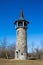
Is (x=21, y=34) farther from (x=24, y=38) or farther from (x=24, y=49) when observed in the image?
(x=24, y=49)

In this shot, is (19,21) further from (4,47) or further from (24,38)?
(4,47)

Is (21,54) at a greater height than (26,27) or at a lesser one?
lesser

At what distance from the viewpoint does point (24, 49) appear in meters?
27.8

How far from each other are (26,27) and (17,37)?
320 cm

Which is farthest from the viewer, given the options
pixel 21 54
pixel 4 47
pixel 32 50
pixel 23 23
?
pixel 32 50

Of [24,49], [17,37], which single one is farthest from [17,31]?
[24,49]

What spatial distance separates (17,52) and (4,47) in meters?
17.0

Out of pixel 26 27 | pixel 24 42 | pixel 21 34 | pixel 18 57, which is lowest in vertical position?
pixel 18 57

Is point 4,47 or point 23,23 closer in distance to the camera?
point 23,23

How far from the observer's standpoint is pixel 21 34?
2802 cm

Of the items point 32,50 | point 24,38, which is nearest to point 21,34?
point 24,38

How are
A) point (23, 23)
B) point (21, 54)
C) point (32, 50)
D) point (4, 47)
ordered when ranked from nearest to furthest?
point (21, 54) → point (23, 23) → point (4, 47) → point (32, 50)

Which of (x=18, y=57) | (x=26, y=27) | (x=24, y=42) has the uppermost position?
(x=26, y=27)

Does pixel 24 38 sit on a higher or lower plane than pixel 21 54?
higher
